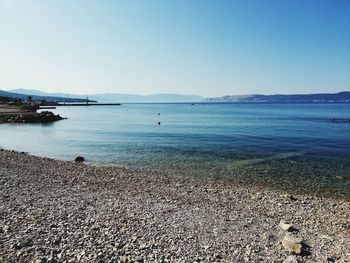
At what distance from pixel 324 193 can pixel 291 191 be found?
2.30 meters

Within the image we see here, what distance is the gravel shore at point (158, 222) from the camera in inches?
439

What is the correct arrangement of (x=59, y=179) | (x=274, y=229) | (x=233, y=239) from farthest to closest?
(x=59, y=179), (x=274, y=229), (x=233, y=239)

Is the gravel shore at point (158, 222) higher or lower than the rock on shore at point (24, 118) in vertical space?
lower

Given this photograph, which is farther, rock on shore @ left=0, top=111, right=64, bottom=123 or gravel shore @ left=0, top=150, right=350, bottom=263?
rock on shore @ left=0, top=111, right=64, bottom=123

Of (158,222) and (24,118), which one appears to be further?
(24,118)

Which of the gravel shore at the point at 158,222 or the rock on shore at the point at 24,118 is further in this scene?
the rock on shore at the point at 24,118

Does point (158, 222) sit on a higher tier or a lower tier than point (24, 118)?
lower

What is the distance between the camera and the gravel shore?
11.1m

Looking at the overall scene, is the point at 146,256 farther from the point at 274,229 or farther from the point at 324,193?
the point at 324,193

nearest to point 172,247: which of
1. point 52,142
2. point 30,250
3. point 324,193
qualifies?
point 30,250

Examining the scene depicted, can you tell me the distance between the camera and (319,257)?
11.7 metres

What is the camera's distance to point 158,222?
14.2 meters

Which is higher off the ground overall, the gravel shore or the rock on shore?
the rock on shore

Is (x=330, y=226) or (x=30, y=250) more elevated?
(x=30, y=250)
